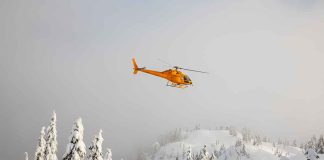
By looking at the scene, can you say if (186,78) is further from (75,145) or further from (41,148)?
(75,145)

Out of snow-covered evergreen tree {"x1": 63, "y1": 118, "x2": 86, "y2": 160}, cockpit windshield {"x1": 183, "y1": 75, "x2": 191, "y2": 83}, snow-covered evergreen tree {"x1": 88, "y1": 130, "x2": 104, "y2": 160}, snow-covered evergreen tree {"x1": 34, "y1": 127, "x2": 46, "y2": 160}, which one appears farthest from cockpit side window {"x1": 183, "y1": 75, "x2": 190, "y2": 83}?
snow-covered evergreen tree {"x1": 63, "y1": 118, "x2": 86, "y2": 160}

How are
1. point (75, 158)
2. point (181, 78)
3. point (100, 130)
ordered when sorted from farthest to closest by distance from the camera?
point (181, 78) → point (100, 130) → point (75, 158)

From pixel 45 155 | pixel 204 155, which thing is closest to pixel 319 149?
pixel 204 155

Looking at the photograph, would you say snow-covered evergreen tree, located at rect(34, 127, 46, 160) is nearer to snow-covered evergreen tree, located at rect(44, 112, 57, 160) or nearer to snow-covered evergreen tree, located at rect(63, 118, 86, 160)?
snow-covered evergreen tree, located at rect(44, 112, 57, 160)

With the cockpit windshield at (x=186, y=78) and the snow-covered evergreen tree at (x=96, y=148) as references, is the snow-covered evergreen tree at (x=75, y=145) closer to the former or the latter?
the snow-covered evergreen tree at (x=96, y=148)

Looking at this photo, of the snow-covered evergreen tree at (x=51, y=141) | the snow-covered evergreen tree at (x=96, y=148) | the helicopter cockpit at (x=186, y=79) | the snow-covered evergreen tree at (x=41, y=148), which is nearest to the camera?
the snow-covered evergreen tree at (x=96, y=148)

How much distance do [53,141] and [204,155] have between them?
28403 millimetres

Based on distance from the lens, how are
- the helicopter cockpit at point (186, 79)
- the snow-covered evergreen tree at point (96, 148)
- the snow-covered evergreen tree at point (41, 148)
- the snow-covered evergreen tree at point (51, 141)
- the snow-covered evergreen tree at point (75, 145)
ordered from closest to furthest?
the snow-covered evergreen tree at point (75, 145) < the snow-covered evergreen tree at point (96, 148) < the snow-covered evergreen tree at point (51, 141) < the snow-covered evergreen tree at point (41, 148) < the helicopter cockpit at point (186, 79)

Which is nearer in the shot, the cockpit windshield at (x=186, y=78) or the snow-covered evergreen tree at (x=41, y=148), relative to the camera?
the snow-covered evergreen tree at (x=41, y=148)

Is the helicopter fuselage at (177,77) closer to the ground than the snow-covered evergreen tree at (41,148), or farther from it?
farther from it

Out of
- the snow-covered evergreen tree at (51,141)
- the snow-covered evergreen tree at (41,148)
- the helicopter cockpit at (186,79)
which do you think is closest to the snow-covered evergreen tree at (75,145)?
the snow-covered evergreen tree at (51,141)

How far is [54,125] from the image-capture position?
42.6 m

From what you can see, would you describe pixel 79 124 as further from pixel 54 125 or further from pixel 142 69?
pixel 142 69

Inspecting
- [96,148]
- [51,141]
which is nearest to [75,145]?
[96,148]
